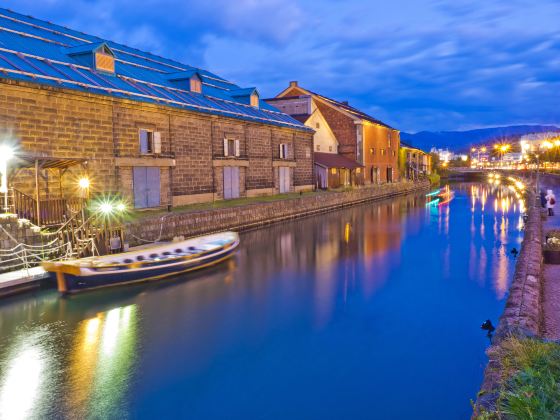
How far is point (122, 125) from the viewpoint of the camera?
24.0 m

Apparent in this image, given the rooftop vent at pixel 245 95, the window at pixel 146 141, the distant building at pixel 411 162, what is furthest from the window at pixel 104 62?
the distant building at pixel 411 162

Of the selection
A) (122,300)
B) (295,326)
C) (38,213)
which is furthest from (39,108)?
(295,326)

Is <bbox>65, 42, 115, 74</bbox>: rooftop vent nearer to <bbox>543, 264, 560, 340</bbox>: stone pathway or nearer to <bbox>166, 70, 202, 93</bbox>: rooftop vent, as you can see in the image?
<bbox>166, 70, 202, 93</bbox>: rooftop vent

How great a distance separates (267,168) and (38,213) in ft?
75.8

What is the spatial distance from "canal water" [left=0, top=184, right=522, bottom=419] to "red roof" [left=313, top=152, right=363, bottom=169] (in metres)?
29.3

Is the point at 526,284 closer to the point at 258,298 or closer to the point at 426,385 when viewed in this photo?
the point at 426,385

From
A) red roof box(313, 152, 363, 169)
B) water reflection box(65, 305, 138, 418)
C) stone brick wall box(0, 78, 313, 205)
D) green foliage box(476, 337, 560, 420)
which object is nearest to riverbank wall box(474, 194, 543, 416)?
green foliage box(476, 337, 560, 420)

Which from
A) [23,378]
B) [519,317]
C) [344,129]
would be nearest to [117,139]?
[23,378]

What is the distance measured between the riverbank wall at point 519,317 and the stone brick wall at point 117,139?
45.7ft

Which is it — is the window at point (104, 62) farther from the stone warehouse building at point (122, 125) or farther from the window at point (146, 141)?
the window at point (146, 141)

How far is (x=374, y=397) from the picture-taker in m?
8.04

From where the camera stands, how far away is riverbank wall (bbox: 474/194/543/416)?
6.19 m

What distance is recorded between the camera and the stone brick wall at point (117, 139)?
62.7 feet

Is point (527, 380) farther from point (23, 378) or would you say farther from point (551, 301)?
point (23, 378)
